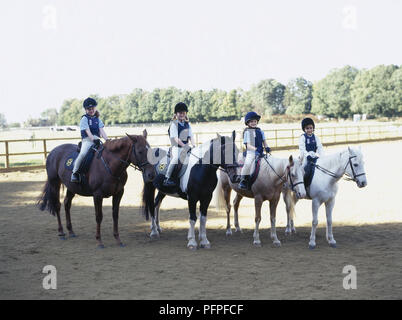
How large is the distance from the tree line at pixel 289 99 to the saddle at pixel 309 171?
49.8 metres

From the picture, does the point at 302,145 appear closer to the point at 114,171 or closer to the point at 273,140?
the point at 114,171

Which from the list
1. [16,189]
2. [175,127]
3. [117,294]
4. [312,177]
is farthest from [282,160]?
[16,189]

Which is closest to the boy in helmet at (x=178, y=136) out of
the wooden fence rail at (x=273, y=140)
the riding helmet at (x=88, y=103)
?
the riding helmet at (x=88, y=103)

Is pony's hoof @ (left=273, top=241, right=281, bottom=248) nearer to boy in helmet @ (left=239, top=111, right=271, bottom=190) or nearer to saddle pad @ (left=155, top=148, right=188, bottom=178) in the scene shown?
boy in helmet @ (left=239, top=111, right=271, bottom=190)

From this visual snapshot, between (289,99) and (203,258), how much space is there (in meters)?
118

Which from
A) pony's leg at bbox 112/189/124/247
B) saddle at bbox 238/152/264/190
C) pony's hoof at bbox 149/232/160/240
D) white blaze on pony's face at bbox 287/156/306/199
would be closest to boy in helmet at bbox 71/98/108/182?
pony's leg at bbox 112/189/124/247

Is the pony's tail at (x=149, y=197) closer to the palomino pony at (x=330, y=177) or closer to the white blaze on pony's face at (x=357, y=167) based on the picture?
the palomino pony at (x=330, y=177)

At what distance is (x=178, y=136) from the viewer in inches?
322

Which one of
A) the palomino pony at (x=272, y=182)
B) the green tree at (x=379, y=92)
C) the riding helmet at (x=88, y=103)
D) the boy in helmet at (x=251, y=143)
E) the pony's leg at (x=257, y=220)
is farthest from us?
the green tree at (x=379, y=92)

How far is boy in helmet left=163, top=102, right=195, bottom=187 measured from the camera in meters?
8.10

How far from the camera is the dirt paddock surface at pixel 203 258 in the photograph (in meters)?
5.52

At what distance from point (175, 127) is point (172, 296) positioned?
3626 millimetres

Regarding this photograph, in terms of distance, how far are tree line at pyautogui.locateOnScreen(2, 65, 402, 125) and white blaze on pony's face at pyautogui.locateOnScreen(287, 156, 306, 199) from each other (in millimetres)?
50309

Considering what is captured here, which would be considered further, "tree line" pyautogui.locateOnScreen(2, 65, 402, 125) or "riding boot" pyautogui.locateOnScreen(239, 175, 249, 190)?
"tree line" pyautogui.locateOnScreen(2, 65, 402, 125)
